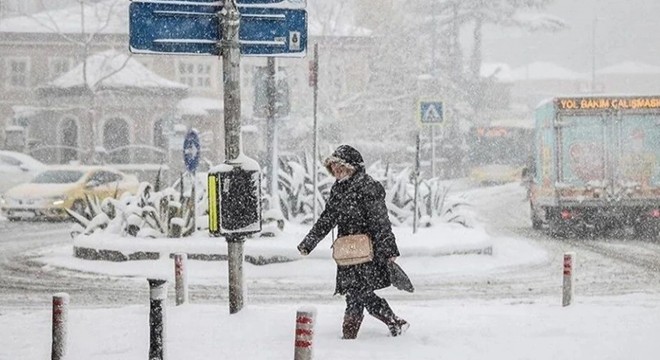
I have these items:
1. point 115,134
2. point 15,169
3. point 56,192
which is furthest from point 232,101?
point 115,134

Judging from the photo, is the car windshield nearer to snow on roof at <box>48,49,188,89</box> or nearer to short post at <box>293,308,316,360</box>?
snow on roof at <box>48,49,188,89</box>

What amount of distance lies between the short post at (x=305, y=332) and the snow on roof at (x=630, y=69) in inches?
4380

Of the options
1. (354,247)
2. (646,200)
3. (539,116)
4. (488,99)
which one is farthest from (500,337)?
(488,99)

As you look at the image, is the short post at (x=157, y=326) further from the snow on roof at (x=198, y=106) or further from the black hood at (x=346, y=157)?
the snow on roof at (x=198, y=106)

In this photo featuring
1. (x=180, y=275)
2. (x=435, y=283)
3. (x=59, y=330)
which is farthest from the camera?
(x=435, y=283)

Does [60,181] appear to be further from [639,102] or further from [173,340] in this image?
[173,340]

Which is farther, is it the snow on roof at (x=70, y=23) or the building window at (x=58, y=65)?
the building window at (x=58, y=65)

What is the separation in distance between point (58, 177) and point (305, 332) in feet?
70.3

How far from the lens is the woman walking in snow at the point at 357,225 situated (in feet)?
25.5

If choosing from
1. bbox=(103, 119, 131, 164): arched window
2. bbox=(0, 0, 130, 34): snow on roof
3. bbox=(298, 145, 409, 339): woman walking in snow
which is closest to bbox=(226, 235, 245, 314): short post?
bbox=(298, 145, 409, 339): woman walking in snow

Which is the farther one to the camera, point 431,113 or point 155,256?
point 431,113

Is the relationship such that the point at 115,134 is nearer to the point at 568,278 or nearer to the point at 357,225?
the point at 568,278

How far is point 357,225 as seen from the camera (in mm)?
7805

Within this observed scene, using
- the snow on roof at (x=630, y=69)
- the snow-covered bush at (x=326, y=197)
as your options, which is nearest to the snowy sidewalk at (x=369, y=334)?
the snow-covered bush at (x=326, y=197)
